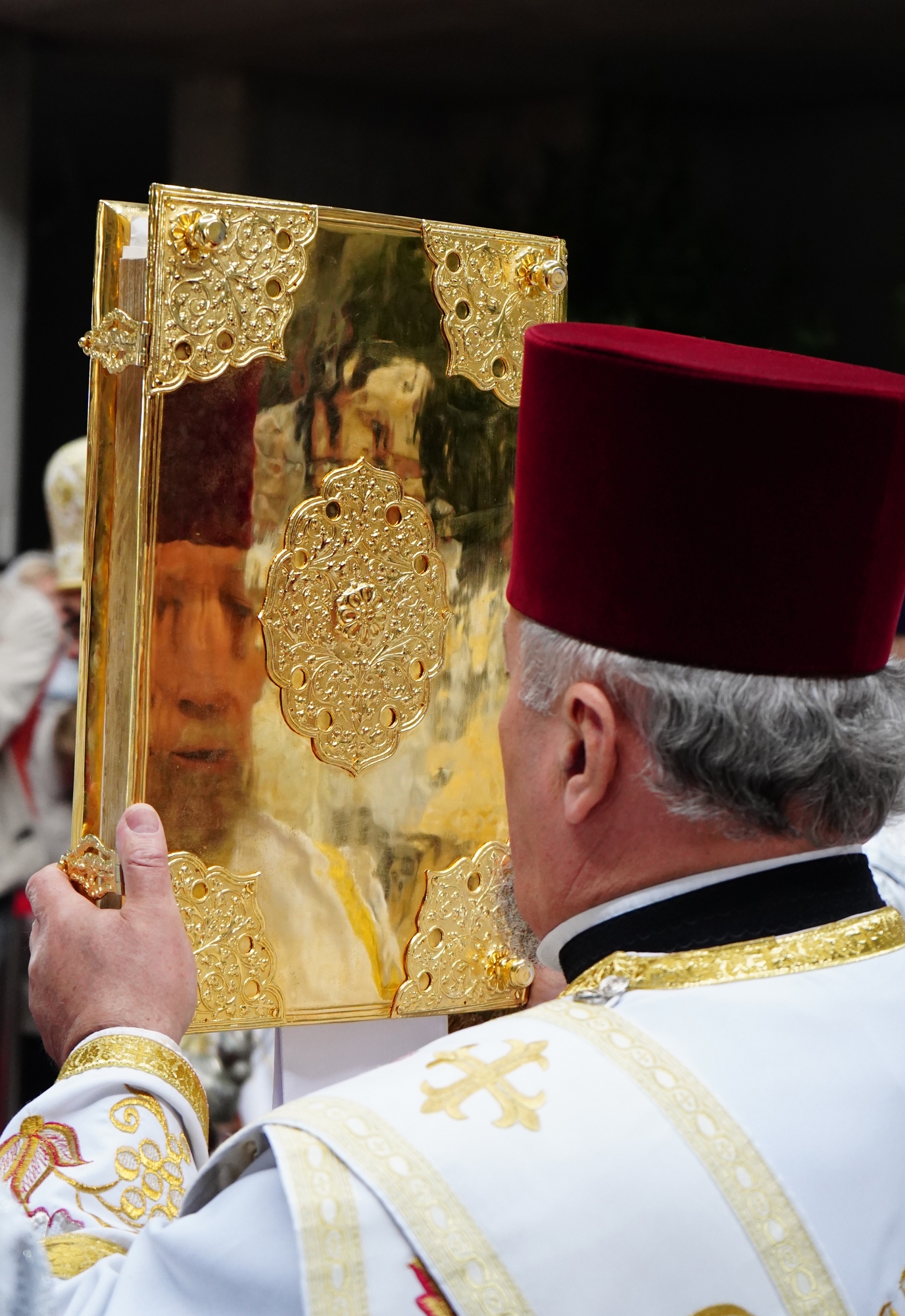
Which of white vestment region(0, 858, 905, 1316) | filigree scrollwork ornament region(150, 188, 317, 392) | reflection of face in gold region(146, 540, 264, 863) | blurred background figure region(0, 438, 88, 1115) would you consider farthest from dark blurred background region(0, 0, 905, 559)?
white vestment region(0, 858, 905, 1316)

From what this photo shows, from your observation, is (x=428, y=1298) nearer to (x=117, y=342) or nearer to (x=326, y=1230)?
(x=326, y=1230)

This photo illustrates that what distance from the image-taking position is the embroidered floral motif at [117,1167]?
122 cm

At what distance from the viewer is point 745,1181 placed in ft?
3.24

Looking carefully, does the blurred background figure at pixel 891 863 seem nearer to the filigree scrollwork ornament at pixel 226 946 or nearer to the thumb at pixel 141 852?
the filigree scrollwork ornament at pixel 226 946

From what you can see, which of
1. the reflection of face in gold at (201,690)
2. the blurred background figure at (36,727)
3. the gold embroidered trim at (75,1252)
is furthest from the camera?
the blurred background figure at (36,727)

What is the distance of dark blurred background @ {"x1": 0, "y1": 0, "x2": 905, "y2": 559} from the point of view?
16.7 feet

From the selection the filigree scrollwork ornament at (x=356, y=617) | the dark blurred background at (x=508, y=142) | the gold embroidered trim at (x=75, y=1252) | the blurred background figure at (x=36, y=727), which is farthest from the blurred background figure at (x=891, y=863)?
the dark blurred background at (x=508, y=142)

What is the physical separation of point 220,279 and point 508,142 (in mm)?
4428

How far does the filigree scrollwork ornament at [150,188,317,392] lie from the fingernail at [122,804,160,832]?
40cm

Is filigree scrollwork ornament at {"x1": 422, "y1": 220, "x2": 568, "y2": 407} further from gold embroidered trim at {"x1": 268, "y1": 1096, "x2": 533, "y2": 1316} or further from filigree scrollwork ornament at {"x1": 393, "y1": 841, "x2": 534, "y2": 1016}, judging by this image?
gold embroidered trim at {"x1": 268, "y1": 1096, "x2": 533, "y2": 1316}

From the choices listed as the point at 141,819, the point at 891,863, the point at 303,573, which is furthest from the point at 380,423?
the point at 891,863

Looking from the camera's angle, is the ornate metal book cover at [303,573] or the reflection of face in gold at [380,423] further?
the reflection of face in gold at [380,423]

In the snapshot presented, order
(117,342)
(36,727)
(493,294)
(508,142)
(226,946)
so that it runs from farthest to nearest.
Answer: (508,142)
(36,727)
(493,294)
(226,946)
(117,342)

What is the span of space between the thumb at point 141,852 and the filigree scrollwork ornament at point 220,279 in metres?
0.40
